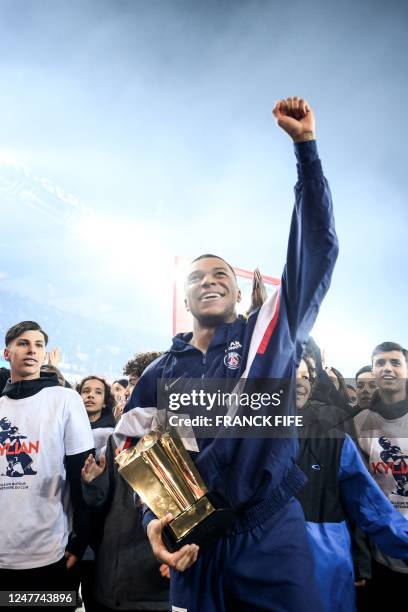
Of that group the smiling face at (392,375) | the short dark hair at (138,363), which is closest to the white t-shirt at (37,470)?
the short dark hair at (138,363)

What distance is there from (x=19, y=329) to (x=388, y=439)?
3.20 metres

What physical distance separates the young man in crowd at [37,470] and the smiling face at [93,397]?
34.1 inches

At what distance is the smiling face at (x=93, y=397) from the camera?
4789mm

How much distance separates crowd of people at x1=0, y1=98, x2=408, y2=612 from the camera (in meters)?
1.76

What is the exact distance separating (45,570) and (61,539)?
0.21 meters

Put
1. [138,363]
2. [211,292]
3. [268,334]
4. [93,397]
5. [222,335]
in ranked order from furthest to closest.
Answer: [93,397], [138,363], [211,292], [222,335], [268,334]

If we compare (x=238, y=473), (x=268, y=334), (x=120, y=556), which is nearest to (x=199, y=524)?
(x=238, y=473)

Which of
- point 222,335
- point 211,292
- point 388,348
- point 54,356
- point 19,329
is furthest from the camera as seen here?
point 54,356

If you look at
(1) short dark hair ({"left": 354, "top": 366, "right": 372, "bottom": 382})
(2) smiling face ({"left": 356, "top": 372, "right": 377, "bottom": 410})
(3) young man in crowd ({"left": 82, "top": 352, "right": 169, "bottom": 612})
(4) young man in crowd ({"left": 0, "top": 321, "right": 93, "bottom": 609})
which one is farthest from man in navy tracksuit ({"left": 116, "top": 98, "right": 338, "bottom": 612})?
(1) short dark hair ({"left": 354, "top": 366, "right": 372, "bottom": 382})

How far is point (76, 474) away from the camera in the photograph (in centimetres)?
357

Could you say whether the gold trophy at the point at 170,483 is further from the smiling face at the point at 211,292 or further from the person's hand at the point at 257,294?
the person's hand at the point at 257,294

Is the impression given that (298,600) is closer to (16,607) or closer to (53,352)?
(16,607)

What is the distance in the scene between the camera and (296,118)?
6.10 ft

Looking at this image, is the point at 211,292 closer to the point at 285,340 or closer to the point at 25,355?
the point at 285,340
